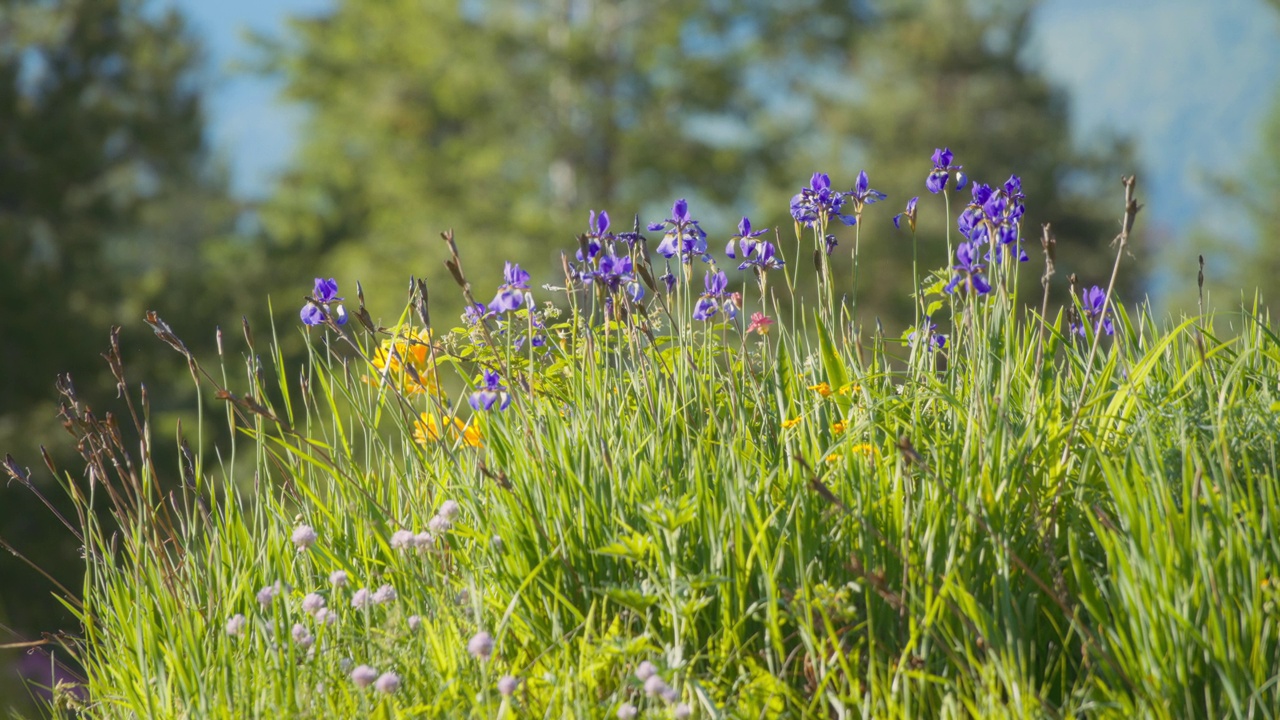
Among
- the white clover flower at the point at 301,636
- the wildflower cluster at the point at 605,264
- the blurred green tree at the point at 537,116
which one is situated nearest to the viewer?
the white clover flower at the point at 301,636

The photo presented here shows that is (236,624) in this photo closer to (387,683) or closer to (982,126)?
(387,683)

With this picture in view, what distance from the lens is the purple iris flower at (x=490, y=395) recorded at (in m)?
2.20

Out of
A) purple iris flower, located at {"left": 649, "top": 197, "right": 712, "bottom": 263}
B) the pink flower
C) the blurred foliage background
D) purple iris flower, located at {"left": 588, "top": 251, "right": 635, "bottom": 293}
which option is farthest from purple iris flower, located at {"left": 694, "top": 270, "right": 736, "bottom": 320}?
the blurred foliage background

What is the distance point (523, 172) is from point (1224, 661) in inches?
646

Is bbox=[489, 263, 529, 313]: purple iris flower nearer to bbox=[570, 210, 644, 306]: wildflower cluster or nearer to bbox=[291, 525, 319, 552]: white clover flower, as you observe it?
bbox=[570, 210, 644, 306]: wildflower cluster

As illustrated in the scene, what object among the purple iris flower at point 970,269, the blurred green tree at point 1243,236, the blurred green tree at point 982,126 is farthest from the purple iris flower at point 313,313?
the blurred green tree at point 982,126

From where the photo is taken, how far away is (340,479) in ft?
A: 7.73

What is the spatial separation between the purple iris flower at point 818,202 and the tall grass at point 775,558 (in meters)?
0.06

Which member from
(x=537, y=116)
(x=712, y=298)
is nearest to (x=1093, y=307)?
(x=712, y=298)

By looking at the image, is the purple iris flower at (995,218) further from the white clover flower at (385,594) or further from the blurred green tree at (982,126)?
the blurred green tree at (982,126)

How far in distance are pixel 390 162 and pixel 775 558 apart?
17172 millimetres

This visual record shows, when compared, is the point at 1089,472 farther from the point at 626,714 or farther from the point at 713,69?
the point at 713,69

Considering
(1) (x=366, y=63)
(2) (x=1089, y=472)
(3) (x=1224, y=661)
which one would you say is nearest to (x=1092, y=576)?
(2) (x=1089, y=472)

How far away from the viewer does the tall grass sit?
1647mm
